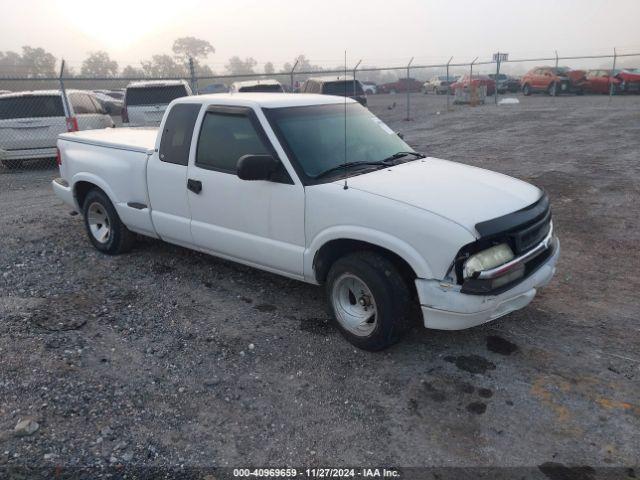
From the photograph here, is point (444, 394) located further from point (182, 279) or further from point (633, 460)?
point (182, 279)

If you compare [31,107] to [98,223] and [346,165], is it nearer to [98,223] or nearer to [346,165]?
[98,223]

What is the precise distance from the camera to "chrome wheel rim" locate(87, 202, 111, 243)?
6.06 metres

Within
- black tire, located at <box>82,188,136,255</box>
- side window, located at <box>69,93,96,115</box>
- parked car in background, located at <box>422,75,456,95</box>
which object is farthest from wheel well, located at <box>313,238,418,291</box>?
parked car in background, located at <box>422,75,456,95</box>

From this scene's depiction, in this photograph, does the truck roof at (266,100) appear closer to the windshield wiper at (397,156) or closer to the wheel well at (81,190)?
the windshield wiper at (397,156)

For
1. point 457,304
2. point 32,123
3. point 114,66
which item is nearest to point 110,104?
point 32,123

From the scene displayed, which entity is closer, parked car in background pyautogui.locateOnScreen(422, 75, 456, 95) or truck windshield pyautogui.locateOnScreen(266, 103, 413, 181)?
truck windshield pyautogui.locateOnScreen(266, 103, 413, 181)

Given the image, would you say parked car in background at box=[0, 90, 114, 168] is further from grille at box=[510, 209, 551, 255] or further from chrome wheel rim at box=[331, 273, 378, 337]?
grille at box=[510, 209, 551, 255]

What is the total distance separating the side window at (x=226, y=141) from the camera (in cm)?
438

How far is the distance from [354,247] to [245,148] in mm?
1303

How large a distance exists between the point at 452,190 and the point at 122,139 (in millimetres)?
3940

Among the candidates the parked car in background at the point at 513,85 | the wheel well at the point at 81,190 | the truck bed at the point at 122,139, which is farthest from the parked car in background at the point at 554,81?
the wheel well at the point at 81,190

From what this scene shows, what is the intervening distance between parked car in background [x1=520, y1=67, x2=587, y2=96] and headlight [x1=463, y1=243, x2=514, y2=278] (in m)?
28.1

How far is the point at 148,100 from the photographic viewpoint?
12086mm

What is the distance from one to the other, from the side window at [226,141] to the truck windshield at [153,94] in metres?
8.00
